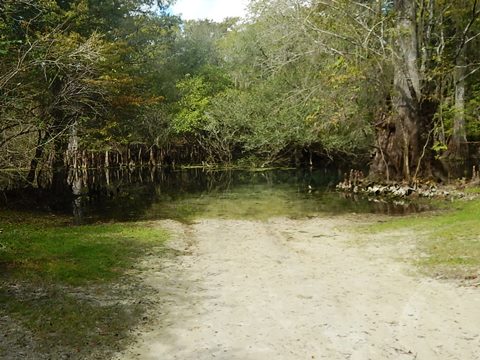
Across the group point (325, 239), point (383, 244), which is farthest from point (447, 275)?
point (325, 239)

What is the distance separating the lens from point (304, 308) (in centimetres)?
673

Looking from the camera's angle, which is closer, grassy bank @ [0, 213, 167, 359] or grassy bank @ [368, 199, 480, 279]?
grassy bank @ [0, 213, 167, 359]

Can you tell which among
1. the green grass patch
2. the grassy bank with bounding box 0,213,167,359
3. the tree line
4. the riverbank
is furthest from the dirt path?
the tree line

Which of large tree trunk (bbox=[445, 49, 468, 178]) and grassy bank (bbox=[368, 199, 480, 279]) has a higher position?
large tree trunk (bbox=[445, 49, 468, 178])

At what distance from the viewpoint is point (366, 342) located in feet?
18.2

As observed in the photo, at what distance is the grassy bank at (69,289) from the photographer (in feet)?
19.1

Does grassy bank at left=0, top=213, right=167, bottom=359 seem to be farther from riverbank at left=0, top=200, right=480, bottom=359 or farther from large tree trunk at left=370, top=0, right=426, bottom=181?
large tree trunk at left=370, top=0, right=426, bottom=181

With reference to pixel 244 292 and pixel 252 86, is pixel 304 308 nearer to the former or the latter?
pixel 244 292

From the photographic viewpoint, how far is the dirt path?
544 cm

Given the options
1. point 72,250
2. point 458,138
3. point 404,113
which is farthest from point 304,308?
point 458,138

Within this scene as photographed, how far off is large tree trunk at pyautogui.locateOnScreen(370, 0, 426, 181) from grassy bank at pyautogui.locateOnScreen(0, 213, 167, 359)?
11423 millimetres

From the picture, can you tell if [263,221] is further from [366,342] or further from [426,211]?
[366,342]

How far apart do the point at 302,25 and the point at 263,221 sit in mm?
8585

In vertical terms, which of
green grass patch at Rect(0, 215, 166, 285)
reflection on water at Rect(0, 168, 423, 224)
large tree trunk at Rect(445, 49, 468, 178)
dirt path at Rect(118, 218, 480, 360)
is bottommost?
dirt path at Rect(118, 218, 480, 360)
